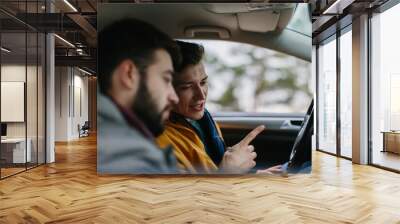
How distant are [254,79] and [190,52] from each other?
1.18 metres

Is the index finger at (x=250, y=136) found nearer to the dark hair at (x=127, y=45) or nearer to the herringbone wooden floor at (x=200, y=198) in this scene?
the herringbone wooden floor at (x=200, y=198)

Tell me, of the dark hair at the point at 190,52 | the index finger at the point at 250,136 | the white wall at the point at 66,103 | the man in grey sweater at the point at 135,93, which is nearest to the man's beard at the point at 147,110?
the man in grey sweater at the point at 135,93

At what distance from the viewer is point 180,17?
21.0ft

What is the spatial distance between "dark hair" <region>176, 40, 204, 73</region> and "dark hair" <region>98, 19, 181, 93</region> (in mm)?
86

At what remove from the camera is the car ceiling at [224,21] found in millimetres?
6371

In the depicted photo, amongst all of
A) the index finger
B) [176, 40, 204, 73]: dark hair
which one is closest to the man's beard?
[176, 40, 204, 73]: dark hair

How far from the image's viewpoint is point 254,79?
6547 millimetres

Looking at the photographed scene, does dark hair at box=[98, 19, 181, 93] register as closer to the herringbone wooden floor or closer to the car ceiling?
the car ceiling

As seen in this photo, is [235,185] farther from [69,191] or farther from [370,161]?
[370,161]

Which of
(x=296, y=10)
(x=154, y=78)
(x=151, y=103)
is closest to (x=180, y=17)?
(x=154, y=78)

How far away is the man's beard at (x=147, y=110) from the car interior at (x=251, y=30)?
3.11ft

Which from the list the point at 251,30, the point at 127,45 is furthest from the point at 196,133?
the point at 251,30

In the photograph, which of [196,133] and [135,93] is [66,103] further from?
[196,133]

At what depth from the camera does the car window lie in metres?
6.45
